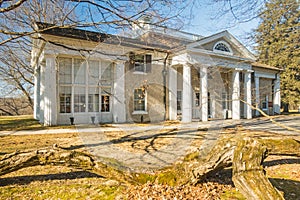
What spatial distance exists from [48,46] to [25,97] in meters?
17.7

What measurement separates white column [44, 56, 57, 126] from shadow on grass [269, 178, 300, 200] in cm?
1084

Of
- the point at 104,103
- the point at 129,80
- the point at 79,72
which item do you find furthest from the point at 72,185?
the point at 129,80

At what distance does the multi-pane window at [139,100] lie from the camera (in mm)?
14256

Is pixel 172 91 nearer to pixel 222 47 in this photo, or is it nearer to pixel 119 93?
pixel 119 93

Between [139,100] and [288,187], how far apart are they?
11273 millimetres

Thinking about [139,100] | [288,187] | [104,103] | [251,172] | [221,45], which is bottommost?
[288,187]

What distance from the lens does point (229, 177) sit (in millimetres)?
4172

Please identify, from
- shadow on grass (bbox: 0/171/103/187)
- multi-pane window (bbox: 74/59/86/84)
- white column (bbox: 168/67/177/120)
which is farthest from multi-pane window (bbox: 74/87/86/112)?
shadow on grass (bbox: 0/171/103/187)

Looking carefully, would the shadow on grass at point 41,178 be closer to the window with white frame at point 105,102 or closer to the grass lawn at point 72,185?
the grass lawn at point 72,185

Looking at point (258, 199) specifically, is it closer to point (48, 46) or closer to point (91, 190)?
point (91, 190)

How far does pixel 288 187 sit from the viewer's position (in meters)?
3.79

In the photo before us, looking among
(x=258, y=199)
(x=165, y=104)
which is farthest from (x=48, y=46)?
(x=258, y=199)

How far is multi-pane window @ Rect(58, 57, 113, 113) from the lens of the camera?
39.7ft

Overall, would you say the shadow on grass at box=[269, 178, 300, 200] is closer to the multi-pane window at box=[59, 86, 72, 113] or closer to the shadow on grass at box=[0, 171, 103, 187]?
the shadow on grass at box=[0, 171, 103, 187]
